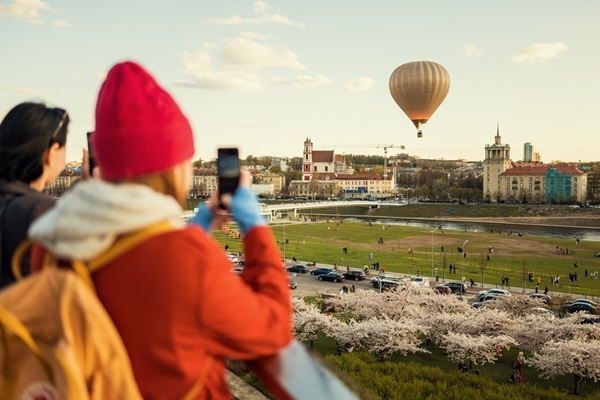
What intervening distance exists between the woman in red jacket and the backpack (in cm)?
6

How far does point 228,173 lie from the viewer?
1.32 m

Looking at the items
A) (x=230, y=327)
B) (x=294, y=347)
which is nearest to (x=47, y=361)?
(x=230, y=327)

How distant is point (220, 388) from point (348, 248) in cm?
3927

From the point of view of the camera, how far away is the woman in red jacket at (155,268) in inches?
40.1

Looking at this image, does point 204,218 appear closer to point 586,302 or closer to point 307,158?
point 586,302

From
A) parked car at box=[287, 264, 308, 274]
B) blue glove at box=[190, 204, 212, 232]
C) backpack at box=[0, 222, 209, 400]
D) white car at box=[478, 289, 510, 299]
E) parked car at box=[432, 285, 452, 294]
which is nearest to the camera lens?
backpack at box=[0, 222, 209, 400]

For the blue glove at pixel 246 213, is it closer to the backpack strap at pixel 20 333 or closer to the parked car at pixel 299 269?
the backpack strap at pixel 20 333

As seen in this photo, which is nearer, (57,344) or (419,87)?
(57,344)

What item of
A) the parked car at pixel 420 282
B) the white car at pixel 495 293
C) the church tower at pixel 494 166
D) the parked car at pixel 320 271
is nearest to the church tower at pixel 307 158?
the church tower at pixel 494 166

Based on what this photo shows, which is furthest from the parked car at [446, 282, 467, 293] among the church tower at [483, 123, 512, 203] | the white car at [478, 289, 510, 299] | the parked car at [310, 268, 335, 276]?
the church tower at [483, 123, 512, 203]

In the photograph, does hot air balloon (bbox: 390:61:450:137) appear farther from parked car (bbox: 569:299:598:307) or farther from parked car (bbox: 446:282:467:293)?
parked car (bbox: 569:299:598:307)

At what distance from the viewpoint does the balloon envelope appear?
33969 mm

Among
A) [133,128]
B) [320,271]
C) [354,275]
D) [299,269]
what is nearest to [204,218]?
[133,128]

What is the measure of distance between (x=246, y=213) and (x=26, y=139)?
94 cm
